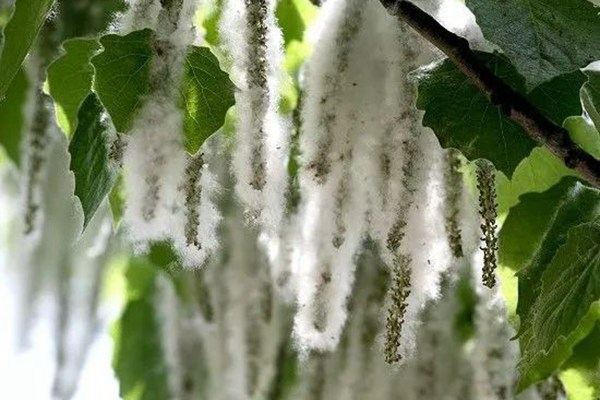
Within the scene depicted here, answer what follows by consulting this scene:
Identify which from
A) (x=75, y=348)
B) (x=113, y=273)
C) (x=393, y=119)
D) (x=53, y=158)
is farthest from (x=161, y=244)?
(x=113, y=273)

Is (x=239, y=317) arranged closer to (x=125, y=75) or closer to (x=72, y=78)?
(x=72, y=78)

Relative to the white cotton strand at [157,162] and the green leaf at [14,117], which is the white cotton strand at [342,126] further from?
the green leaf at [14,117]

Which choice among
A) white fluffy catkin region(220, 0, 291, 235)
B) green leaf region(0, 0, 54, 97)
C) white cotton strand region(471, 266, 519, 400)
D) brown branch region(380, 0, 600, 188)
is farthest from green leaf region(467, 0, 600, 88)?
white cotton strand region(471, 266, 519, 400)

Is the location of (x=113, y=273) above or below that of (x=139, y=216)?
below

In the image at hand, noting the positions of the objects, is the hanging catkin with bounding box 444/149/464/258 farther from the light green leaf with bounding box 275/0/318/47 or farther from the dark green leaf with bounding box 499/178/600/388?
the light green leaf with bounding box 275/0/318/47

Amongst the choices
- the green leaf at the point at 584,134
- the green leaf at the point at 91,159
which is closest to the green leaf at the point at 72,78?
the green leaf at the point at 91,159

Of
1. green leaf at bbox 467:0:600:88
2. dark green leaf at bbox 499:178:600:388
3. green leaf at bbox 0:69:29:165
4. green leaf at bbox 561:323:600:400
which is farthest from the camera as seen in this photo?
green leaf at bbox 0:69:29:165

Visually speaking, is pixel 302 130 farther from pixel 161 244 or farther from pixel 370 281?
pixel 370 281
